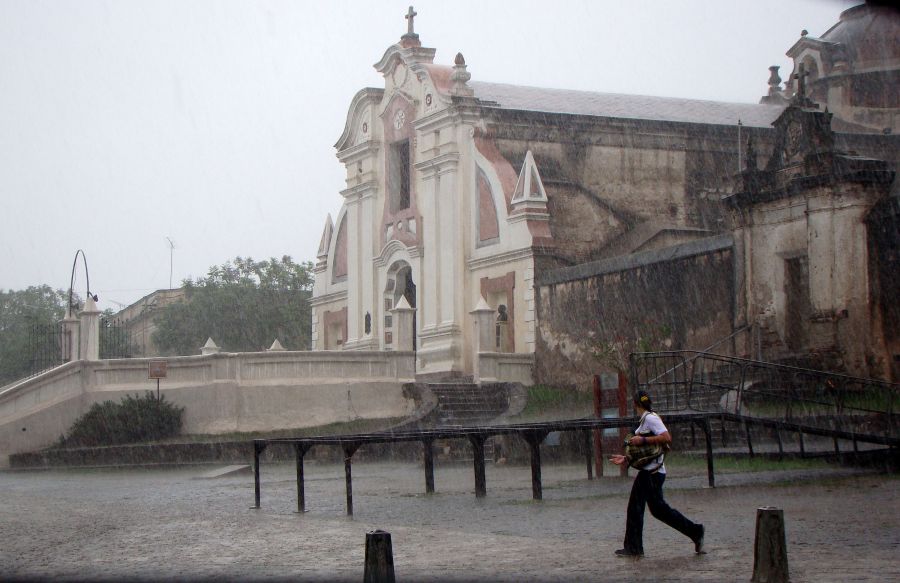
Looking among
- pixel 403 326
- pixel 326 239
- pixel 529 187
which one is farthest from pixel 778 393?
pixel 326 239

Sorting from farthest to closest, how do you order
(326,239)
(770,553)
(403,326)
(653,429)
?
1. (326,239)
2. (403,326)
3. (653,429)
4. (770,553)

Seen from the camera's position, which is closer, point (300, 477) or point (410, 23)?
point (300, 477)

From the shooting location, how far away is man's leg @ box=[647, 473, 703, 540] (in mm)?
9812

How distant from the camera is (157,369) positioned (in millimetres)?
29922

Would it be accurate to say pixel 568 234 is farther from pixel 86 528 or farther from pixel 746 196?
pixel 86 528

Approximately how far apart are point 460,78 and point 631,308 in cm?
941

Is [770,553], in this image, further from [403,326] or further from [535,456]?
[403,326]

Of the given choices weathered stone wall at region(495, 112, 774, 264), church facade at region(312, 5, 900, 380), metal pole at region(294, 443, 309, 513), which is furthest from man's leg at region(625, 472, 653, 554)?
weathered stone wall at region(495, 112, 774, 264)

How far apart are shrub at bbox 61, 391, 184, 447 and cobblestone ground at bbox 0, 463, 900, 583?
914cm

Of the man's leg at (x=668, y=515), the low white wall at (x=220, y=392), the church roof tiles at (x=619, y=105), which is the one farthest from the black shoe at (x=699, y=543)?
the church roof tiles at (x=619, y=105)

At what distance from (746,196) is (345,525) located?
15.1 meters

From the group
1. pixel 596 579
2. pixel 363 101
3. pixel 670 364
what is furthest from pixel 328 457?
pixel 596 579

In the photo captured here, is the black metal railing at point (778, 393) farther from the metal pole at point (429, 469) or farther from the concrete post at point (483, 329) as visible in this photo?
the concrete post at point (483, 329)

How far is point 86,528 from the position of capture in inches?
547
